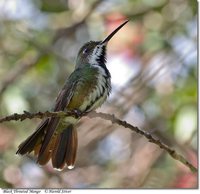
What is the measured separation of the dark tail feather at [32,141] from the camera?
3174 mm

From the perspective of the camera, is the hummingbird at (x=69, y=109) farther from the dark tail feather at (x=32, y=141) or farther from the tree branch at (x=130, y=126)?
the tree branch at (x=130, y=126)

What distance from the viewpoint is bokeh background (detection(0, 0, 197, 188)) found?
3.82 meters

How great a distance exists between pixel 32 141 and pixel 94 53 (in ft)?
3.55

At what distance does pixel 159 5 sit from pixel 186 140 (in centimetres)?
131

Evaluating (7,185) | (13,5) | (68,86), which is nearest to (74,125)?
(68,86)

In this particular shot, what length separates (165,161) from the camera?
408 cm

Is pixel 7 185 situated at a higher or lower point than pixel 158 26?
lower

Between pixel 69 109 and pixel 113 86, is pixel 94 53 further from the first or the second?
pixel 69 109

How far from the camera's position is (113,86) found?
13.2 feet

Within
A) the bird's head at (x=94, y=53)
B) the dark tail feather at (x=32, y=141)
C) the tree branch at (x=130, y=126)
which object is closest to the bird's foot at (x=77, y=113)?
the dark tail feather at (x=32, y=141)

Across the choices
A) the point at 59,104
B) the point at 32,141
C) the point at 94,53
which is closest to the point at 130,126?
the point at 32,141

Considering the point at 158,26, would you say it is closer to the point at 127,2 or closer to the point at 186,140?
the point at 127,2

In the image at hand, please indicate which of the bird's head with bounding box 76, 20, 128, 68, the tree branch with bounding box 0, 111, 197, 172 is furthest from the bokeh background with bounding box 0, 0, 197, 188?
the tree branch with bounding box 0, 111, 197, 172

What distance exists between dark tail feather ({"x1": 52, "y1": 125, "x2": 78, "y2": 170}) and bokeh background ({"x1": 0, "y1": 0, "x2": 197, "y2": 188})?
0.17m
